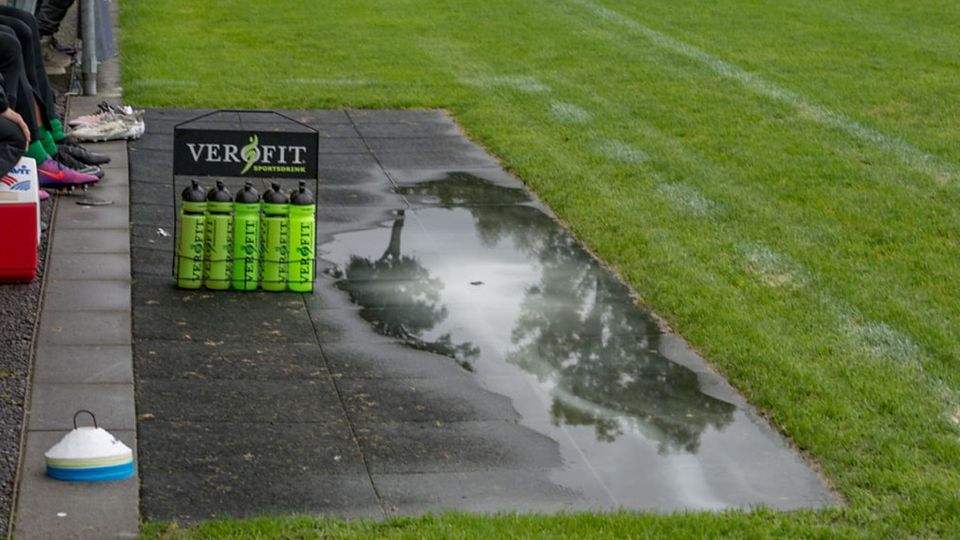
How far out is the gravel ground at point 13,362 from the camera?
265 inches

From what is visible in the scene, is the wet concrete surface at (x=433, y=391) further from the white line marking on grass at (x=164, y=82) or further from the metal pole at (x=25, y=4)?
the metal pole at (x=25, y=4)

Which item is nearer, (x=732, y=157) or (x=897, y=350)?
(x=897, y=350)

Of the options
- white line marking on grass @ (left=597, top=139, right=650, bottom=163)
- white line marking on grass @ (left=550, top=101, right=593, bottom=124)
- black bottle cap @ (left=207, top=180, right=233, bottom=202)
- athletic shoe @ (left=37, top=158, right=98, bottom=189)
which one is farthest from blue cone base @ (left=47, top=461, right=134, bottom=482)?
white line marking on grass @ (left=550, top=101, right=593, bottom=124)

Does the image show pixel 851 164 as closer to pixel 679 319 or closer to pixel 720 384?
pixel 679 319

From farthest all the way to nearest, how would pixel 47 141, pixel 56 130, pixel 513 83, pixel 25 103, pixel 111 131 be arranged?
pixel 513 83
pixel 111 131
pixel 56 130
pixel 47 141
pixel 25 103

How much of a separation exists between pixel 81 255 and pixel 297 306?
1796 mm

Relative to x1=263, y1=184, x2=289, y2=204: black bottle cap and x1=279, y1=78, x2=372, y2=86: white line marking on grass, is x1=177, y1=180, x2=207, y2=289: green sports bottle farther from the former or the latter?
x1=279, y1=78, x2=372, y2=86: white line marking on grass

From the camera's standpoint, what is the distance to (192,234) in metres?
9.62

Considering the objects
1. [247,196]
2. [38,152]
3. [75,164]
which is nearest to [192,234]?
[247,196]

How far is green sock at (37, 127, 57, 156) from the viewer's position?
11852 mm

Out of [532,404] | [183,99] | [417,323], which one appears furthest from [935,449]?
[183,99]

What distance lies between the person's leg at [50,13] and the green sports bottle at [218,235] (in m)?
8.77

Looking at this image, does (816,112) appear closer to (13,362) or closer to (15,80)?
(15,80)

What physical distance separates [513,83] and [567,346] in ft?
29.8
